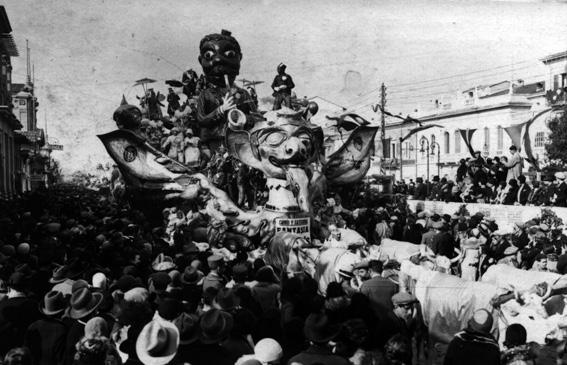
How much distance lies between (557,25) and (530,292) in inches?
389

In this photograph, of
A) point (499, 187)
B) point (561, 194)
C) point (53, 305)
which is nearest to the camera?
point (53, 305)

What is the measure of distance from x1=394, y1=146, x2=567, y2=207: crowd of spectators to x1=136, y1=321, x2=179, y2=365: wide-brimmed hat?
45.2 feet

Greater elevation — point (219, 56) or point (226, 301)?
point (219, 56)

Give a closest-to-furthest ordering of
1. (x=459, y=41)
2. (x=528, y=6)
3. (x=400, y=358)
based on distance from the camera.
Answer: (x=400, y=358) → (x=528, y=6) → (x=459, y=41)

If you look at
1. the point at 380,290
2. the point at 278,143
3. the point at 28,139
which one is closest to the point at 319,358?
the point at 380,290

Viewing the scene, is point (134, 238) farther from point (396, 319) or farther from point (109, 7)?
point (109, 7)

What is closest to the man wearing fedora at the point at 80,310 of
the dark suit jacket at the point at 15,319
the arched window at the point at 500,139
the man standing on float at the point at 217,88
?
the dark suit jacket at the point at 15,319

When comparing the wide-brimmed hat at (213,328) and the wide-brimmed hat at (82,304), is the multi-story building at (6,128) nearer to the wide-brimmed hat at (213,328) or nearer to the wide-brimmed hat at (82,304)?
the wide-brimmed hat at (82,304)

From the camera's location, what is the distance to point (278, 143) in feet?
52.3

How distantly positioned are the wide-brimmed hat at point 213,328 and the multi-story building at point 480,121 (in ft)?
112

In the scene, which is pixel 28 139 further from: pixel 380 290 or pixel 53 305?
pixel 53 305

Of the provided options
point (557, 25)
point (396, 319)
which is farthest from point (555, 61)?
point (396, 319)

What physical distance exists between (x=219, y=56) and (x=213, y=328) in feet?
54.8

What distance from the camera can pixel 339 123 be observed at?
67.9 feet
